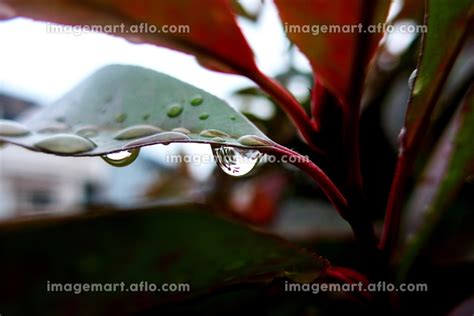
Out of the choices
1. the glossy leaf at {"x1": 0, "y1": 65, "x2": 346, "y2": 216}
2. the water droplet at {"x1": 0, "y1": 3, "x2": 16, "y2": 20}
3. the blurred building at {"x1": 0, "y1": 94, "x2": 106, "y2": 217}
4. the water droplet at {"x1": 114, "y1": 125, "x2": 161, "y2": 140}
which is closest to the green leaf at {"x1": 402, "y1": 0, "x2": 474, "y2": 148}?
the glossy leaf at {"x1": 0, "y1": 65, "x2": 346, "y2": 216}

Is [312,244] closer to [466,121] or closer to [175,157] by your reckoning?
[175,157]

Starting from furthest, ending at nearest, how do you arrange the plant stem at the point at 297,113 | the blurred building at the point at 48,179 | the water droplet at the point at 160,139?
the blurred building at the point at 48,179 < the plant stem at the point at 297,113 < the water droplet at the point at 160,139

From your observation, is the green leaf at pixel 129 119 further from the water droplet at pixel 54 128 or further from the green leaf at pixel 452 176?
the green leaf at pixel 452 176

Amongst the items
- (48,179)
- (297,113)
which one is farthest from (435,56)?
(48,179)

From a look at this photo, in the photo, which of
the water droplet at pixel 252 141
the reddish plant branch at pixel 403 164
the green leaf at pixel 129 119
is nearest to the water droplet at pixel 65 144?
the green leaf at pixel 129 119

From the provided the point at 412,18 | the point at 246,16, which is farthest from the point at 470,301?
the point at 246,16

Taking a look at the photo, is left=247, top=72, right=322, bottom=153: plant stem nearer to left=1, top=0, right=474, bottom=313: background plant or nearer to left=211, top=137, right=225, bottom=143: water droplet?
left=1, top=0, right=474, bottom=313: background plant

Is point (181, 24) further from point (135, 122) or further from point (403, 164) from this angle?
point (403, 164)
